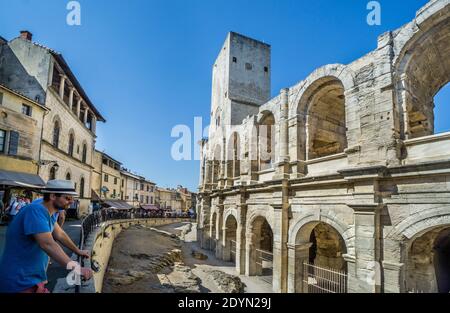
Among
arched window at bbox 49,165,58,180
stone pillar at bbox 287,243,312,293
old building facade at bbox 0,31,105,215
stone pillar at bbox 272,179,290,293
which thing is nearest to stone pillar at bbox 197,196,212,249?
stone pillar at bbox 272,179,290,293

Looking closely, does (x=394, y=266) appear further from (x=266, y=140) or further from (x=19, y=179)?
(x=19, y=179)

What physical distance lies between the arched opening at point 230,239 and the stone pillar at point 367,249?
10.6m

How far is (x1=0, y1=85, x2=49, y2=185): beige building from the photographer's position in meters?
13.9

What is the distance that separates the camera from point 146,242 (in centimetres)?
1738

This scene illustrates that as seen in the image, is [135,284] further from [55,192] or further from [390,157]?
[390,157]

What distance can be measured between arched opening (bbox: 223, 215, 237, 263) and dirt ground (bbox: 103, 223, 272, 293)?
70 centimetres

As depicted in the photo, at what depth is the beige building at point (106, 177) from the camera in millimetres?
31225

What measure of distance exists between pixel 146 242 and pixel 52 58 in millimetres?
14207

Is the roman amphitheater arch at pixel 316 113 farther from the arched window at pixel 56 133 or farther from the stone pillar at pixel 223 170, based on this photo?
the arched window at pixel 56 133

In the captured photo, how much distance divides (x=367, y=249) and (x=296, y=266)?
12.4 ft

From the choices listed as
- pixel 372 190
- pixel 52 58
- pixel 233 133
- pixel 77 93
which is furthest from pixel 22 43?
pixel 372 190

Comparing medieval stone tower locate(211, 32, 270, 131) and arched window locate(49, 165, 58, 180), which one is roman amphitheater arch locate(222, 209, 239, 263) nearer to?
medieval stone tower locate(211, 32, 270, 131)

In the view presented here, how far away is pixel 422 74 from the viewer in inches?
357
